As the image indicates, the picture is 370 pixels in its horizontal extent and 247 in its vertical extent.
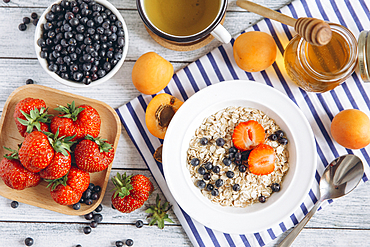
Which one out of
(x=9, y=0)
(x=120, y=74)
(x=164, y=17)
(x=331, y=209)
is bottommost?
(x=331, y=209)

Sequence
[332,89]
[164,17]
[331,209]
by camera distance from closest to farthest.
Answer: [164,17] < [332,89] < [331,209]

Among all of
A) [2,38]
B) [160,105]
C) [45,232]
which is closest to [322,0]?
[160,105]

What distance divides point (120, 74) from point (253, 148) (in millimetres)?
672

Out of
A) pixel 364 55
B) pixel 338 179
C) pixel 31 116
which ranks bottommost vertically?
→ pixel 338 179

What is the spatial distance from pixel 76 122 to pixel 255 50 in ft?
2.55

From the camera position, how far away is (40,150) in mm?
1021

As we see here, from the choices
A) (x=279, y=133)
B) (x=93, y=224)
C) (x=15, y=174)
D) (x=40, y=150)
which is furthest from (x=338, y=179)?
(x=15, y=174)

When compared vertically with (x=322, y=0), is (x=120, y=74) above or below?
above

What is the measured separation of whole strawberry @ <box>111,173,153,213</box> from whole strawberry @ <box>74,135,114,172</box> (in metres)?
0.11

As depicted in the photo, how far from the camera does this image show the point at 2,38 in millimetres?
1276

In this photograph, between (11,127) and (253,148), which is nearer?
(253,148)

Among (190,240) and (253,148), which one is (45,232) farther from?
(253,148)

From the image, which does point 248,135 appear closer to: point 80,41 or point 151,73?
point 151,73

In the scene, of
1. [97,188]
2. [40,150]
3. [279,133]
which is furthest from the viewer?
[97,188]
